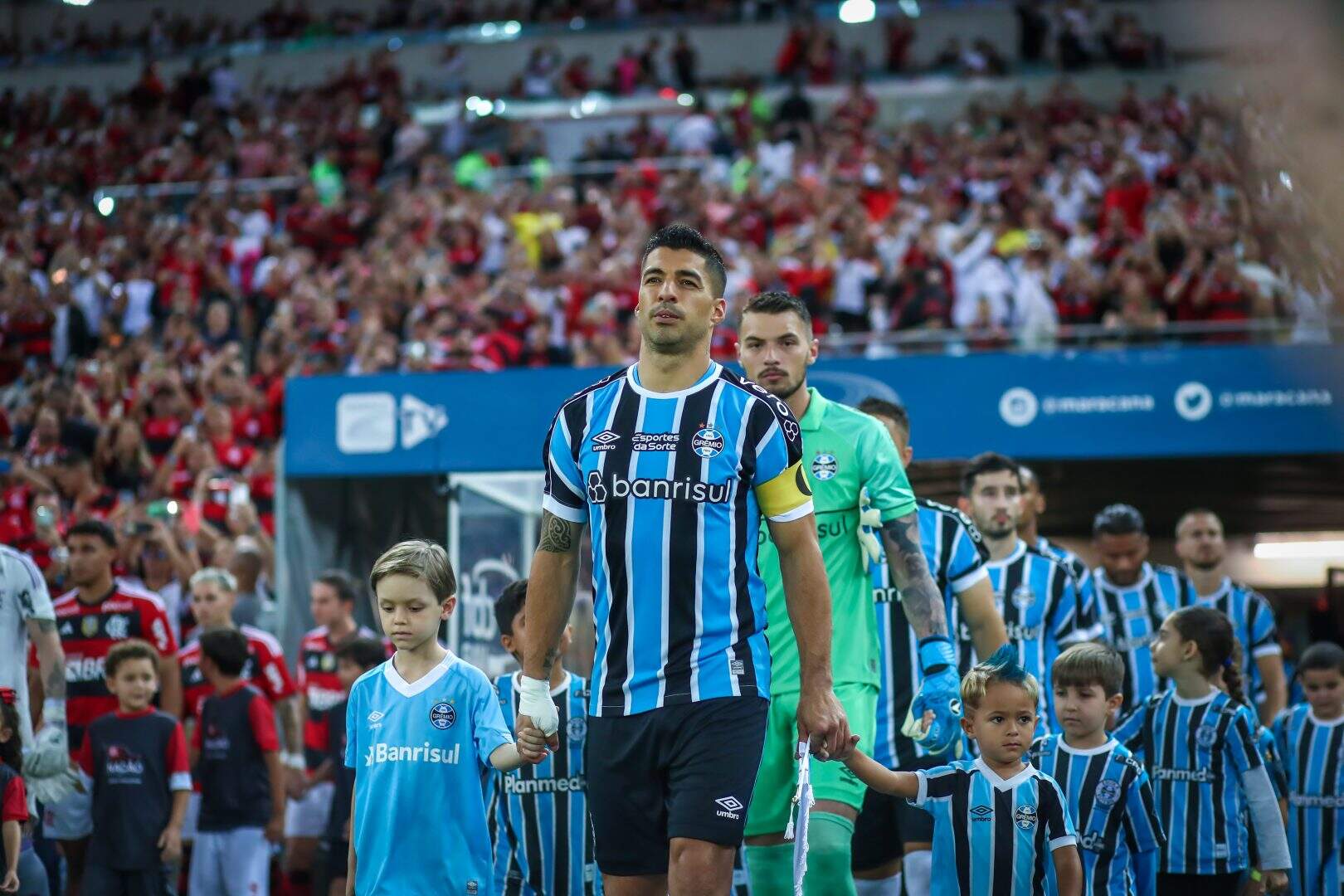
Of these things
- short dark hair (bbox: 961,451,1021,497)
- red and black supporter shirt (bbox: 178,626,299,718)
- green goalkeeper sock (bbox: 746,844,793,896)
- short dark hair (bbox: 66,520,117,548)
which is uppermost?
short dark hair (bbox: 961,451,1021,497)

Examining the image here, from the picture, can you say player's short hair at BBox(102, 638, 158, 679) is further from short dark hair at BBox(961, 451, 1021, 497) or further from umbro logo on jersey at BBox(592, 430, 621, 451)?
umbro logo on jersey at BBox(592, 430, 621, 451)

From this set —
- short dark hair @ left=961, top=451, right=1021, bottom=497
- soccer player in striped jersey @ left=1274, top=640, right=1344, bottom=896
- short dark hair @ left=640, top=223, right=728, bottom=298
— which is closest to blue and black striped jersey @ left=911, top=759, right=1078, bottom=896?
short dark hair @ left=640, top=223, right=728, bottom=298

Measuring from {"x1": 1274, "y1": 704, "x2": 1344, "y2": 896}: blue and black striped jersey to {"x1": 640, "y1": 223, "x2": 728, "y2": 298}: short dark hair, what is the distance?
14.5 feet

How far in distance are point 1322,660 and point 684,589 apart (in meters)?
4.51

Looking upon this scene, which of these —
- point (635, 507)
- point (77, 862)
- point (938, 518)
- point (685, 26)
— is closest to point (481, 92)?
point (685, 26)

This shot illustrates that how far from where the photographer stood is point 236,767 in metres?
8.49

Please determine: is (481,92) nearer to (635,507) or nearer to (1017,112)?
(1017,112)

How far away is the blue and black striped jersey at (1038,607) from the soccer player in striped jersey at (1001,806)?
1.84 metres

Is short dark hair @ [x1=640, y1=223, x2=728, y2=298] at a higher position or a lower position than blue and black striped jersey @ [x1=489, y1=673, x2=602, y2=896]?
higher

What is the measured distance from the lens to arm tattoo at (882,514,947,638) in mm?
5344

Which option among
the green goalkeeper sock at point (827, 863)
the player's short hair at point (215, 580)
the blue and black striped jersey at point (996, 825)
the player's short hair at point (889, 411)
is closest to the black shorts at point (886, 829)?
the blue and black striped jersey at point (996, 825)

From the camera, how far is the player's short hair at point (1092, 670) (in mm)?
5996

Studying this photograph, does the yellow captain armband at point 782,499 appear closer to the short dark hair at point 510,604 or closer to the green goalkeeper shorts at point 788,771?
the green goalkeeper shorts at point 788,771

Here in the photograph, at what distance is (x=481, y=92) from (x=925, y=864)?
2055 centimetres
